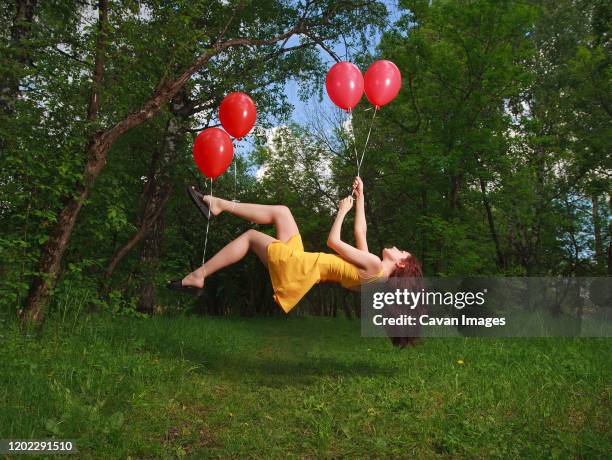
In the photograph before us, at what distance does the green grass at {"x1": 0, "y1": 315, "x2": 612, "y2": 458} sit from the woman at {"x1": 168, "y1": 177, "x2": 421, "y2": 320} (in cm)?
102

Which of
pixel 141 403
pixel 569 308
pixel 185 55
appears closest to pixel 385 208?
pixel 569 308

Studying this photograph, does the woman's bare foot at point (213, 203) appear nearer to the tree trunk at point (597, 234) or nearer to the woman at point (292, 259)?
the woman at point (292, 259)

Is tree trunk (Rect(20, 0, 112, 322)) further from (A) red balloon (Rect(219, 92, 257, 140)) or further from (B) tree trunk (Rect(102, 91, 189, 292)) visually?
(B) tree trunk (Rect(102, 91, 189, 292))

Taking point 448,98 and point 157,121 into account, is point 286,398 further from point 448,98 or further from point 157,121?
point 448,98

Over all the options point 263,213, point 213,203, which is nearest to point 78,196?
point 213,203

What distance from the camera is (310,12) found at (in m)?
10.2

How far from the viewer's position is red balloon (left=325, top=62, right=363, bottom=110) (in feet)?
18.1

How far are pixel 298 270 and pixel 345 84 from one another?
7.85 feet

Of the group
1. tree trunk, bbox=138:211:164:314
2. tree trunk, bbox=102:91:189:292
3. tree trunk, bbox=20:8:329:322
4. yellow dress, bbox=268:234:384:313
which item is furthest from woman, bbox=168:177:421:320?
tree trunk, bbox=138:211:164:314

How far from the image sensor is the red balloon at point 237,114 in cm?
546

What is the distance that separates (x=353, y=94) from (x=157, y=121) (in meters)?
Answer: 4.39

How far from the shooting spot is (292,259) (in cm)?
457

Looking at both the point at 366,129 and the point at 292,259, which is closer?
the point at 292,259

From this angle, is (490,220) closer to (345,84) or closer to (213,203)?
(345,84)
